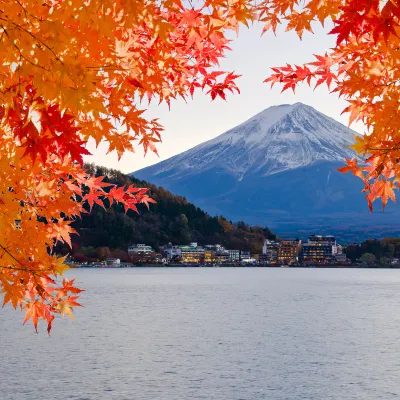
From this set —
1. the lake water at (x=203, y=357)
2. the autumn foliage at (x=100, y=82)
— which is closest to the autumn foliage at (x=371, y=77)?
the autumn foliage at (x=100, y=82)

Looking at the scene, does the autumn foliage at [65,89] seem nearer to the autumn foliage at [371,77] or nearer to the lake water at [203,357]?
the autumn foliage at [371,77]

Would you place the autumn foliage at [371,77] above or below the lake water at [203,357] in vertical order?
above

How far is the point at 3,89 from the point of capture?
5.14 metres

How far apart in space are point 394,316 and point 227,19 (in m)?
93.4

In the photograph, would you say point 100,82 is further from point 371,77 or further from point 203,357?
point 203,357

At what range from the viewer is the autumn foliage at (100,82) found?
4289mm

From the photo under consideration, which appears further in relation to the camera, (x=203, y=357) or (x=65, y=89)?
(x=203, y=357)

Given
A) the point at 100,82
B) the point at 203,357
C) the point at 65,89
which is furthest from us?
the point at 203,357

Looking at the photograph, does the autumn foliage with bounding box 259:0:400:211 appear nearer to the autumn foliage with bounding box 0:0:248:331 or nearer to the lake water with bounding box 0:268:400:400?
the autumn foliage with bounding box 0:0:248:331

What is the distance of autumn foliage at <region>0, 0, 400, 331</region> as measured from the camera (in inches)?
169

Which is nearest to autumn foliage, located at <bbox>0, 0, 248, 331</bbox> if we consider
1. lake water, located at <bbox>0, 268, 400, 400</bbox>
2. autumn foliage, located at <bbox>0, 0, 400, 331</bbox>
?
autumn foliage, located at <bbox>0, 0, 400, 331</bbox>

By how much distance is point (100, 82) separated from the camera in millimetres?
5859

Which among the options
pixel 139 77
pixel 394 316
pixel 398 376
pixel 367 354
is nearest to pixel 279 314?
pixel 394 316

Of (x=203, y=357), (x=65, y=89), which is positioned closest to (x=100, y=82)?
(x=65, y=89)
